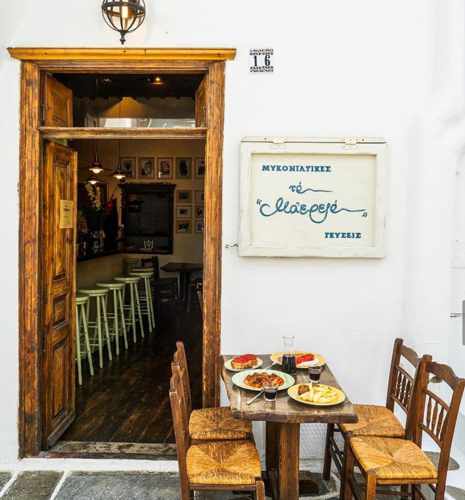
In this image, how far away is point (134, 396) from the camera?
4895mm

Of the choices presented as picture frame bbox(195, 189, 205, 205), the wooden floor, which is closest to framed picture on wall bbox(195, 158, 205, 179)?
picture frame bbox(195, 189, 205, 205)

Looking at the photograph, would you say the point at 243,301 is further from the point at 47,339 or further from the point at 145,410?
the point at 145,410

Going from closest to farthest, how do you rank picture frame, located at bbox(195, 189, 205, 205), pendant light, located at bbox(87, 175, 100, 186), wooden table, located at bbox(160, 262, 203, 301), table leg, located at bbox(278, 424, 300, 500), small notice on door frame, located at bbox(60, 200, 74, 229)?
table leg, located at bbox(278, 424, 300, 500), small notice on door frame, located at bbox(60, 200, 74, 229), pendant light, located at bbox(87, 175, 100, 186), wooden table, located at bbox(160, 262, 203, 301), picture frame, located at bbox(195, 189, 205, 205)

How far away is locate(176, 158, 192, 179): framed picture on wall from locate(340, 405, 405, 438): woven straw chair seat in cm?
782

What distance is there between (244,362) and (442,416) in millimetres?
1112

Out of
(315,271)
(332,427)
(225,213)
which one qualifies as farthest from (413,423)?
(225,213)

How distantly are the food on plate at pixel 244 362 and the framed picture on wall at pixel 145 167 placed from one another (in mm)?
7645

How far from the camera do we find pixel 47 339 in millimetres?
3619

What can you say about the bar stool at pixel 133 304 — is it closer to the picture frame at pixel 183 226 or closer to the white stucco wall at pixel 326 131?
the picture frame at pixel 183 226

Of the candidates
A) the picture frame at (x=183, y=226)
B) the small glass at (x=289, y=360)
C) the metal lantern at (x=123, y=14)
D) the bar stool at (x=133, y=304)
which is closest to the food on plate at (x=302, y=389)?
the small glass at (x=289, y=360)

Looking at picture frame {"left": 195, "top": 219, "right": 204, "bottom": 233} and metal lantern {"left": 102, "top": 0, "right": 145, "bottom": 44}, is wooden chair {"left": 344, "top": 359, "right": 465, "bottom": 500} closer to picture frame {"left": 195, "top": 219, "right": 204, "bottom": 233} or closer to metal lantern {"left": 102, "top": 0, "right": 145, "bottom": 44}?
metal lantern {"left": 102, "top": 0, "right": 145, "bottom": 44}

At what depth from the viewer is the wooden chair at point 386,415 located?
2.89m

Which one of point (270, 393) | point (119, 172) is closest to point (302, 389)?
point (270, 393)

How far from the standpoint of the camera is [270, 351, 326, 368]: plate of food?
10.1 ft
